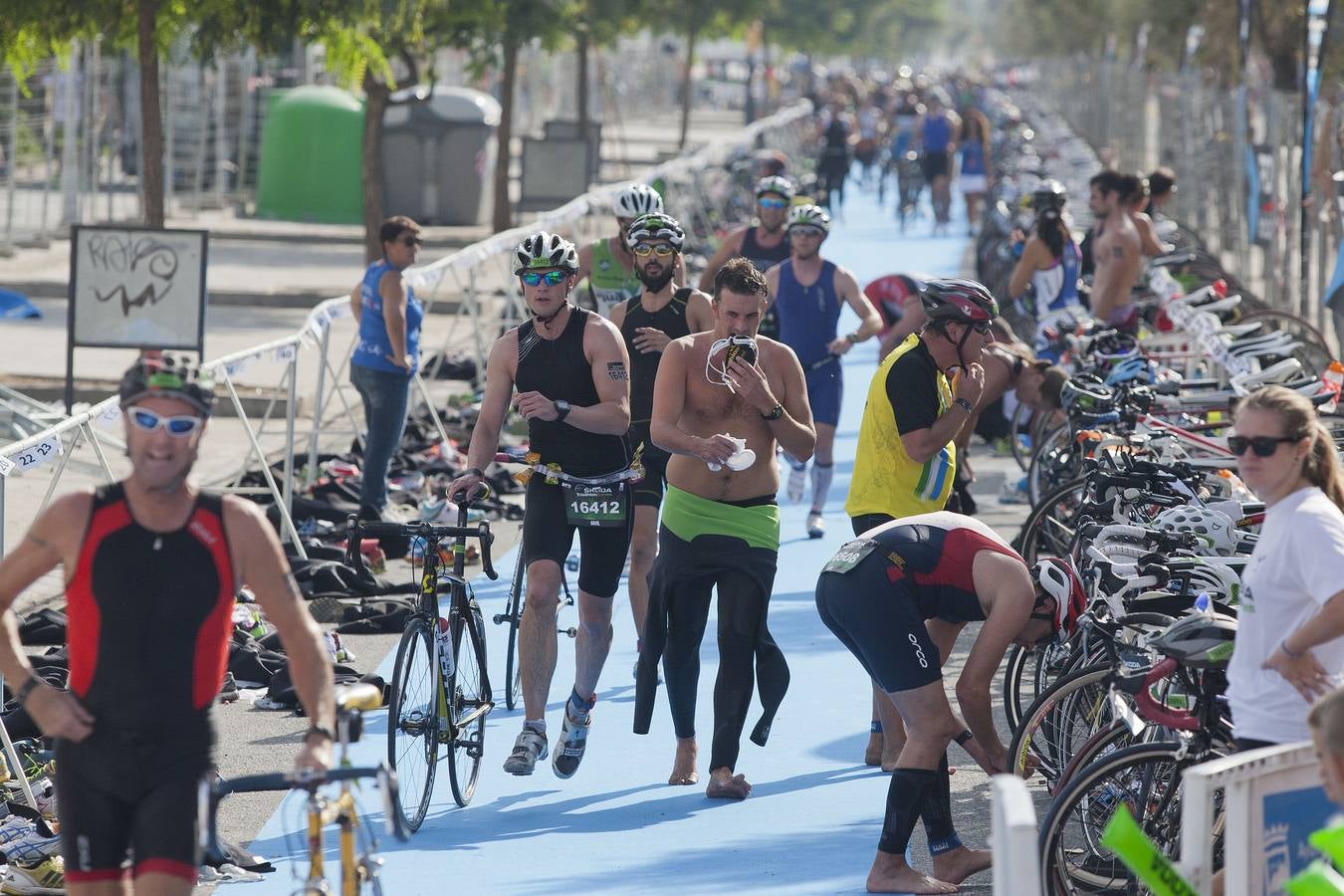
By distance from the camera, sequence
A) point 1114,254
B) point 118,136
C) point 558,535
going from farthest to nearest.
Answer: point 118,136 → point 1114,254 → point 558,535

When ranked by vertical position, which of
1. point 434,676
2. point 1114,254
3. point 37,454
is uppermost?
point 1114,254

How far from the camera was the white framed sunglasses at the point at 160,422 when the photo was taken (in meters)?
4.70

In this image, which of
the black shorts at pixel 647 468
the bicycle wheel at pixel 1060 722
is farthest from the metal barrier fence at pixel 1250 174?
the bicycle wheel at pixel 1060 722

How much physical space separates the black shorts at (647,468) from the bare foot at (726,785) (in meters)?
1.97

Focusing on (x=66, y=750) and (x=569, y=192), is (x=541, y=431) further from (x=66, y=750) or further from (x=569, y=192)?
(x=569, y=192)

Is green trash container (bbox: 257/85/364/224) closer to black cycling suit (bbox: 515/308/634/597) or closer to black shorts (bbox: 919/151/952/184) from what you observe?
black shorts (bbox: 919/151/952/184)

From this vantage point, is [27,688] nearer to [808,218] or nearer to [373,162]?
[808,218]

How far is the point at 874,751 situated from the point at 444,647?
6.61ft

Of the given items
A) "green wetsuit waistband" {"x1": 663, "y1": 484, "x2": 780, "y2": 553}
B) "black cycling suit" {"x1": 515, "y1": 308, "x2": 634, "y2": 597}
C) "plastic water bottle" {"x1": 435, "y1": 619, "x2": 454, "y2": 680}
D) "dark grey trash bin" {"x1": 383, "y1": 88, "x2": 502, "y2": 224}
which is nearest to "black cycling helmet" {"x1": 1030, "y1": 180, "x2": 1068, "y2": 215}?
"black cycling suit" {"x1": 515, "y1": 308, "x2": 634, "y2": 597}

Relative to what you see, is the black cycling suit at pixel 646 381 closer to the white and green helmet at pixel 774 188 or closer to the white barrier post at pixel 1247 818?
the white and green helmet at pixel 774 188

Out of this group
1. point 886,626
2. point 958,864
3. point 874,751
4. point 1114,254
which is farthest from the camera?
point 1114,254

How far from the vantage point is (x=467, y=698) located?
7.36 m

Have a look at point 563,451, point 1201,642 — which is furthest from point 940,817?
point 563,451

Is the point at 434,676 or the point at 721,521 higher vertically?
the point at 721,521
